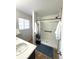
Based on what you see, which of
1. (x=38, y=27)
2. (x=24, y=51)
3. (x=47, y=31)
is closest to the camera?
(x=24, y=51)

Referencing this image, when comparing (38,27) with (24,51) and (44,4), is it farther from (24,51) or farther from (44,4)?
(24,51)

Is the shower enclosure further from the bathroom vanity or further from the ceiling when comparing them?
the bathroom vanity

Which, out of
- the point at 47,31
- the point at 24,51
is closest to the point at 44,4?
the point at 47,31

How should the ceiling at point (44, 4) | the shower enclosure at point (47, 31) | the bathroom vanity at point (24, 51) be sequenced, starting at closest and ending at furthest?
the bathroom vanity at point (24, 51), the ceiling at point (44, 4), the shower enclosure at point (47, 31)

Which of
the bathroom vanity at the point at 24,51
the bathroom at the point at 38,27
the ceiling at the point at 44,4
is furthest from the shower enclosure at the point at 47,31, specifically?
the bathroom vanity at the point at 24,51

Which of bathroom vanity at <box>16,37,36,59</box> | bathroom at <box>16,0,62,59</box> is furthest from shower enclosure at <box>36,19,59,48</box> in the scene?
bathroom vanity at <box>16,37,36,59</box>

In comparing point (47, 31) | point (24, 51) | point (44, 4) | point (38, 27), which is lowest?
point (24, 51)

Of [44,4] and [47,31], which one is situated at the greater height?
[44,4]

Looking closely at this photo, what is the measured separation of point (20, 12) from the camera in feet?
12.7

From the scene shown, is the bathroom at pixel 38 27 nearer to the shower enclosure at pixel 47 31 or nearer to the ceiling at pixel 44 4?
the shower enclosure at pixel 47 31
